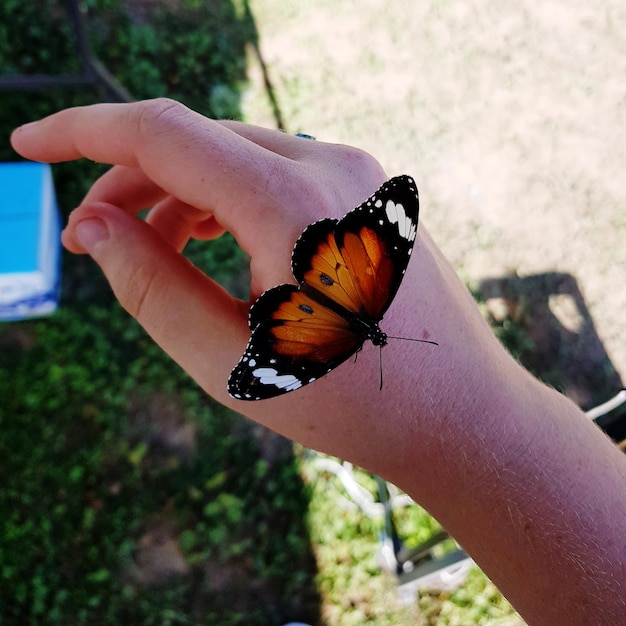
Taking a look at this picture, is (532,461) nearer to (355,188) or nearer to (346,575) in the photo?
(355,188)

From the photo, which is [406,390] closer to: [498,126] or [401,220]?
[401,220]

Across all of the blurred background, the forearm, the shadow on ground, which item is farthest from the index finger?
the shadow on ground

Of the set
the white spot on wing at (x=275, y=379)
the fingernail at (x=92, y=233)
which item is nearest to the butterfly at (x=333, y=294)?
the white spot on wing at (x=275, y=379)

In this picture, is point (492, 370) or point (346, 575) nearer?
point (492, 370)

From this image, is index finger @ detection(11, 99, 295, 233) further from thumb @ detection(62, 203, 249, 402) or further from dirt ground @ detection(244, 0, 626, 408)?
dirt ground @ detection(244, 0, 626, 408)

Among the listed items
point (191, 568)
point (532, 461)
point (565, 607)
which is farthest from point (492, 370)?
point (191, 568)

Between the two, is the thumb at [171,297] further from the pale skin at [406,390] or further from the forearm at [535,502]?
the forearm at [535,502]
